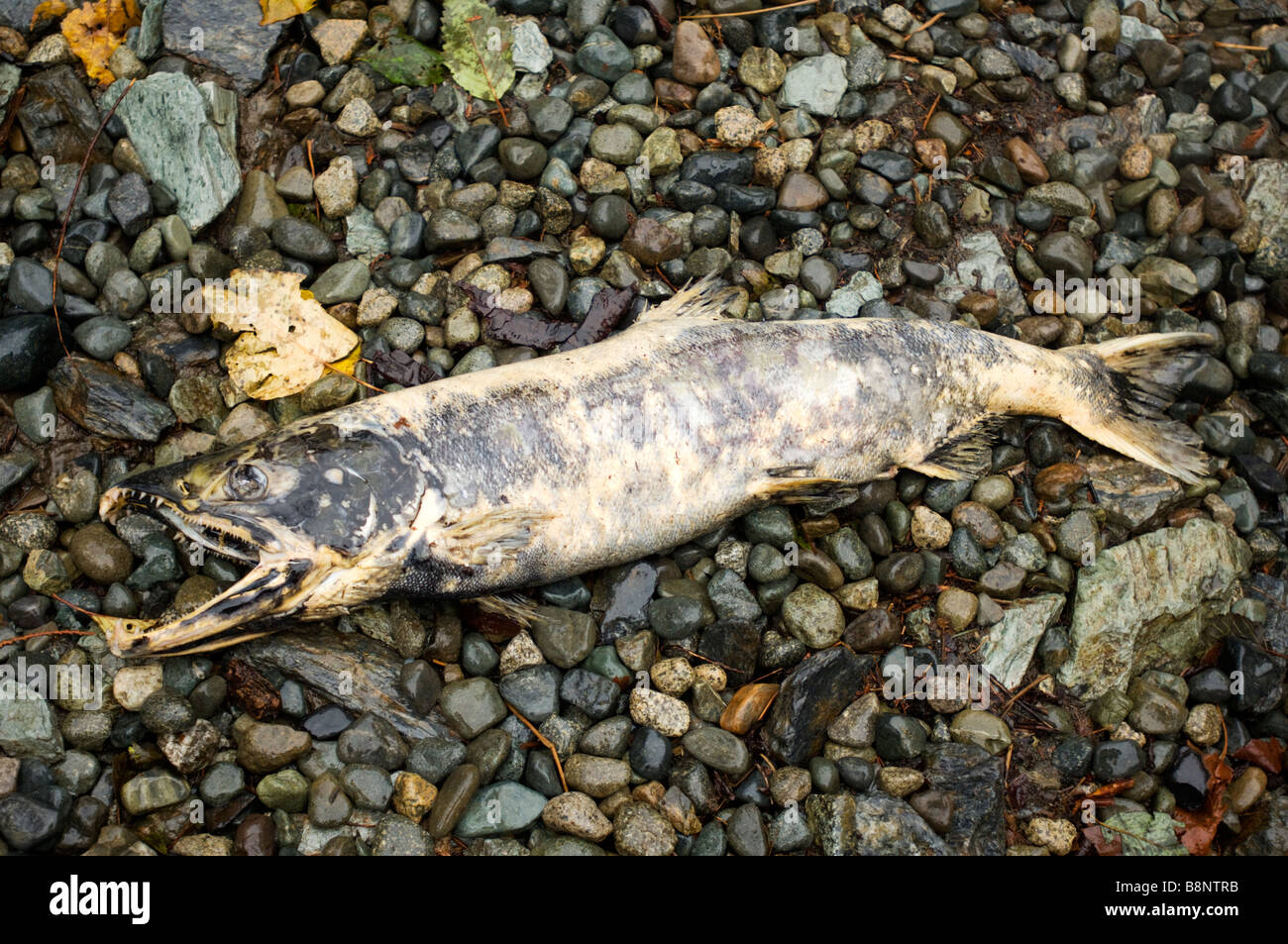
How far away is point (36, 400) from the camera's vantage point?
5883mm

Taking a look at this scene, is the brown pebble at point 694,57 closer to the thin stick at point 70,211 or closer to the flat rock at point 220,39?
the flat rock at point 220,39

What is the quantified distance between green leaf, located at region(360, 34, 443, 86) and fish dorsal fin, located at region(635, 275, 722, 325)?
96.6 inches

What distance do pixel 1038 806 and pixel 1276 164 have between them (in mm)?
5389

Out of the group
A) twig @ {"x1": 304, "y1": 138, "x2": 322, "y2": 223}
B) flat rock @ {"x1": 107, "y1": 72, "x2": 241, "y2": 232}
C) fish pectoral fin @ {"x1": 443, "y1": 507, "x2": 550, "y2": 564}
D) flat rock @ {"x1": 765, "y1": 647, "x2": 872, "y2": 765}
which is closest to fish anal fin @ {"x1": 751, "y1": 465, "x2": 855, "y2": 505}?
flat rock @ {"x1": 765, "y1": 647, "x2": 872, "y2": 765}

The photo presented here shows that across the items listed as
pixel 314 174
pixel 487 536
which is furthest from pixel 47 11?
pixel 487 536

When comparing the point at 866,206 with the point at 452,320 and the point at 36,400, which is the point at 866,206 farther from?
the point at 36,400

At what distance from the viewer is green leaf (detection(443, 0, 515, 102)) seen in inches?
268

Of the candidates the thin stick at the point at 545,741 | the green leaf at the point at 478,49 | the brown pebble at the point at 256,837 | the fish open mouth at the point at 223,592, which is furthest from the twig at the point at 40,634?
the green leaf at the point at 478,49

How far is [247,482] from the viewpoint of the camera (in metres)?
4.80

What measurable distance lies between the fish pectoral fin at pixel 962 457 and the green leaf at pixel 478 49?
399cm

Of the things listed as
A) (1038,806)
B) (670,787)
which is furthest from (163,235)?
(1038,806)

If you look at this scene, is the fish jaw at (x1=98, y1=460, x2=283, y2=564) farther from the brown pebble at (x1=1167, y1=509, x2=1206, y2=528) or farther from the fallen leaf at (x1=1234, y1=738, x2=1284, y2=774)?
the fallen leaf at (x1=1234, y1=738, x2=1284, y2=774)

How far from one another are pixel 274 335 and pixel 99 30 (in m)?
2.78

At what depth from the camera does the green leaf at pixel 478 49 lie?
6805mm
